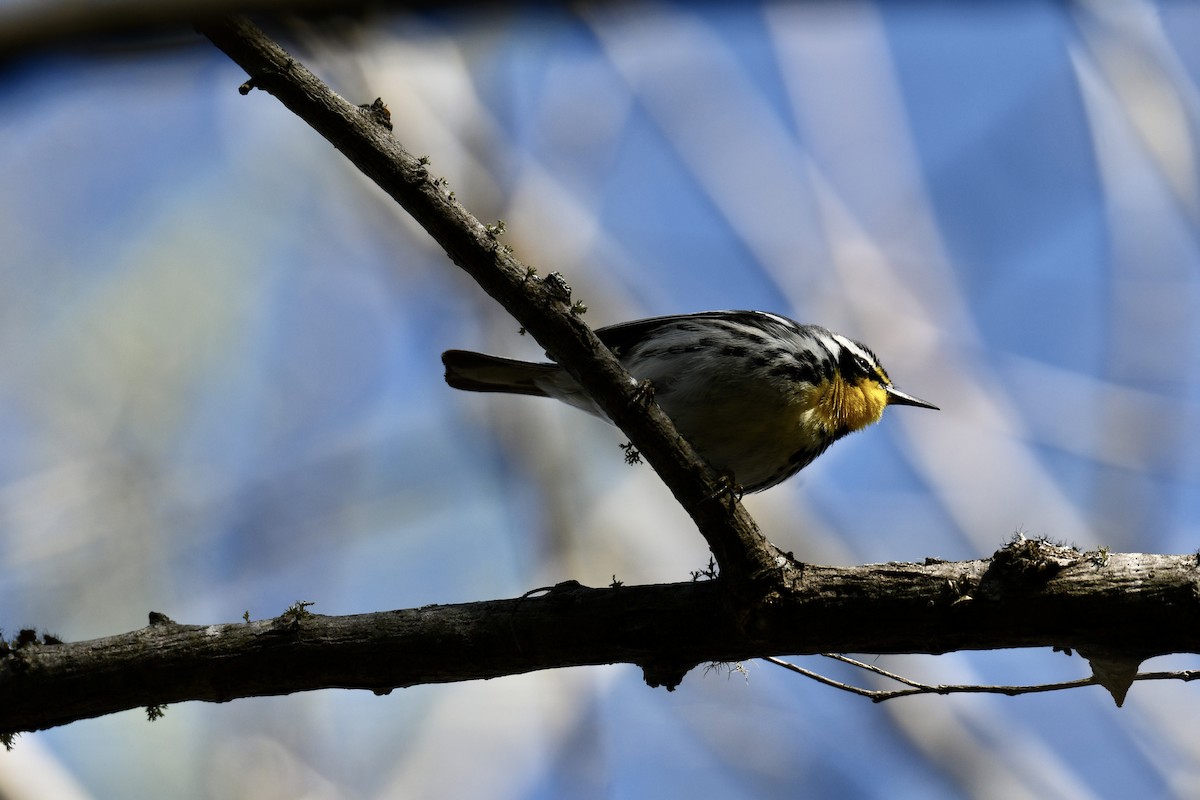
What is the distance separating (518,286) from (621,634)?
1.20m

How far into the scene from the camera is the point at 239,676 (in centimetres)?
369

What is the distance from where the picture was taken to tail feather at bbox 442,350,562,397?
5.35 m

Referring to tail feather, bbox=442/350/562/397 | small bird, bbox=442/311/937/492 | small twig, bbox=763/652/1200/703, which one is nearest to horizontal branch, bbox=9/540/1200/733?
small twig, bbox=763/652/1200/703

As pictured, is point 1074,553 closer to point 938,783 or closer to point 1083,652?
point 1083,652

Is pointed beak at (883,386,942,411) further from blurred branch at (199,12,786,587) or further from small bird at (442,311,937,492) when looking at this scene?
blurred branch at (199,12,786,587)

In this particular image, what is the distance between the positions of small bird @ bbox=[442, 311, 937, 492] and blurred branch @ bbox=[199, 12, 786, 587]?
1.07m

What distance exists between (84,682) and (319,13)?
10.5 ft

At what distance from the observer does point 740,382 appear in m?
Answer: 4.76

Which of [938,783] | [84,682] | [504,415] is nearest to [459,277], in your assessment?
[504,415]

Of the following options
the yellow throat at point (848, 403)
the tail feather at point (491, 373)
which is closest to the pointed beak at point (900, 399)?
A: the yellow throat at point (848, 403)

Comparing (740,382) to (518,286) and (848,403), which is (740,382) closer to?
(848,403)

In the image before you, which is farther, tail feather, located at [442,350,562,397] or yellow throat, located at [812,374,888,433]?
tail feather, located at [442,350,562,397]

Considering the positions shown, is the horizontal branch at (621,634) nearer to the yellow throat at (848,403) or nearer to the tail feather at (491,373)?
the yellow throat at (848,403)

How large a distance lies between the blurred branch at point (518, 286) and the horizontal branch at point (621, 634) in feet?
0.79
